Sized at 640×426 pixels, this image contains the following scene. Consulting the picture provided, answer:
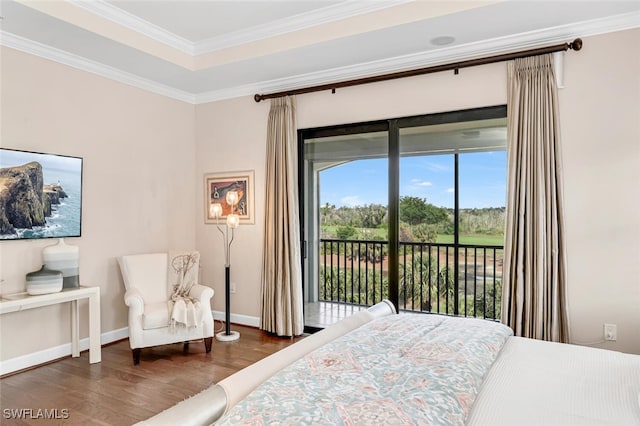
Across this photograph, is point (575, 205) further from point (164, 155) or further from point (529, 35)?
point (164, 155)

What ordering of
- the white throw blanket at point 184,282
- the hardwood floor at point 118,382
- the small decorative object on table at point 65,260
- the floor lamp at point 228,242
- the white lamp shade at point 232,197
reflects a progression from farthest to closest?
the white lamp shade at point 232,197
the floor lamp at point 228,242
the white throw blanket at point 184,282
the small decorative object on table at point 65,260
the hardwood floor at point 118,382

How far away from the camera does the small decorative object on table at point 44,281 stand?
3287 mm

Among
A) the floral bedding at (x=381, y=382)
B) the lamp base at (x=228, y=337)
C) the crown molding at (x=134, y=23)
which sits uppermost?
the crown molding at (x=134, y=23)

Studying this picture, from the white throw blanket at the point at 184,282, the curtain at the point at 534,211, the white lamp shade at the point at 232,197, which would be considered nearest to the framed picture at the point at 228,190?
the white lamp shade at the point at 232,197

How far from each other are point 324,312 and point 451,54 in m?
3.09

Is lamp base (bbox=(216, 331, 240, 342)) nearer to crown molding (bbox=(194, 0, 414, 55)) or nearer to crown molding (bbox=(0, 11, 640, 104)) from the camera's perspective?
crown molding (bbox=(0, 11, 640, 104))

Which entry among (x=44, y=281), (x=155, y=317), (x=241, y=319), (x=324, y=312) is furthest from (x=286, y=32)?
(x=241, y=319)

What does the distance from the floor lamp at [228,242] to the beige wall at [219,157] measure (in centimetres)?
14

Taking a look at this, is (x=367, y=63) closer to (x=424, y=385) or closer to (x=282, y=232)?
(x=282, y=232)

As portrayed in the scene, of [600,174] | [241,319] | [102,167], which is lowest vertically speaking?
[241,319]

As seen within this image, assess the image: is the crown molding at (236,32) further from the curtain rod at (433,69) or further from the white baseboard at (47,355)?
the white baseboard at (47,355)

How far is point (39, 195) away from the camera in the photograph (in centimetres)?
351

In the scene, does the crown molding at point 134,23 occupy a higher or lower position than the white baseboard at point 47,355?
higher

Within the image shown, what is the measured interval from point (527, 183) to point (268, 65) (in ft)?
8.61
